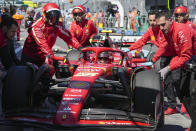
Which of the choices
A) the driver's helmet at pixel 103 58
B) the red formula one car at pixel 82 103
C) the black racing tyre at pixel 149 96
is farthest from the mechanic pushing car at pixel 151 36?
the black racing tyre at pixel 149 96

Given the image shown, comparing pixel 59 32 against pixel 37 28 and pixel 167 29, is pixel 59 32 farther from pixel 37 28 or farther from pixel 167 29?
pixel 167 29

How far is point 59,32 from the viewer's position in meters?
7.34

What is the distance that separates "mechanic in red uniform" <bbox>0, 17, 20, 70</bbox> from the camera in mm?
5395

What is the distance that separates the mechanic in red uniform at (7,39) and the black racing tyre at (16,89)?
663 mm

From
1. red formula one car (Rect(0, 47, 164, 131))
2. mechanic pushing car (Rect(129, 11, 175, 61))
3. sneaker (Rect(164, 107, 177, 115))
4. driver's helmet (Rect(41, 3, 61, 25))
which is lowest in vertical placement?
sneaker (Rect(164, 107, 177, 115))

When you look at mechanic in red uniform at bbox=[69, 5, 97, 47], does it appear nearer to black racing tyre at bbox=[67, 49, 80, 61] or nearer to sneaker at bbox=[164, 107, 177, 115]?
black racing tyre at bbox=[67, 49, 80, 61]

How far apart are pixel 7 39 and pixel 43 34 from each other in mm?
1508

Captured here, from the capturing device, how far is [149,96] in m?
4.77

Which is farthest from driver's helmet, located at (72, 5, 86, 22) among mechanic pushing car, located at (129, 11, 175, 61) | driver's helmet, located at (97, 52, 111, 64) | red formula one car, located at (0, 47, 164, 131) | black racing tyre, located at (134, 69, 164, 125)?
black racing tyre, located at (134, 69, 164, 125)

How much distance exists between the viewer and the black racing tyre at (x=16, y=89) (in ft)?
16.0

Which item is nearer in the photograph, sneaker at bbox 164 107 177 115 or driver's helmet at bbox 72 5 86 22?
sneaker at bbox 164 107 177 115

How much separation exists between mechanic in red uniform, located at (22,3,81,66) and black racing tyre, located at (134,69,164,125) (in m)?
2.31

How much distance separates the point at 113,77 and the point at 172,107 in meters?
1.10

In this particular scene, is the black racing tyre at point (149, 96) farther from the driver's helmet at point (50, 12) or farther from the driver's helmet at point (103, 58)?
the driver's helmet at point (50, 12)
